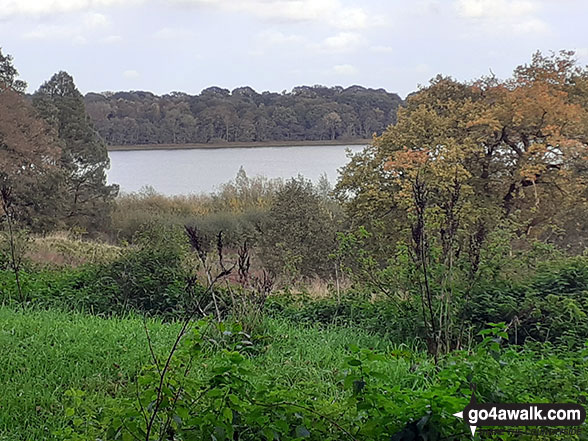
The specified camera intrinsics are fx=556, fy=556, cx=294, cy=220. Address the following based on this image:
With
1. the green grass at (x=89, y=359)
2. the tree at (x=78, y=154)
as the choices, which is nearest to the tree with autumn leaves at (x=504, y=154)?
the green grass at (x=89, y=359)

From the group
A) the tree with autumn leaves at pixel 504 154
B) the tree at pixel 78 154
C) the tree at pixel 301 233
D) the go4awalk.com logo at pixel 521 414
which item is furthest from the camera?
the tree at pixel 78 154

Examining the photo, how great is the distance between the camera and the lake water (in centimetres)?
2641

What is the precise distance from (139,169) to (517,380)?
29.7m

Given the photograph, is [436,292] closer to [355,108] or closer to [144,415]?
[144,415]

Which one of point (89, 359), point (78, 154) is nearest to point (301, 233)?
point (89, 359)

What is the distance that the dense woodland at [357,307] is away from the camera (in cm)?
176

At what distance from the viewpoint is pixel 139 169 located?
30.0m

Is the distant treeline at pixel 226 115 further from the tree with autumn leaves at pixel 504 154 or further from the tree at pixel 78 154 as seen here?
the tree with autumn leaves at pixel 504 154

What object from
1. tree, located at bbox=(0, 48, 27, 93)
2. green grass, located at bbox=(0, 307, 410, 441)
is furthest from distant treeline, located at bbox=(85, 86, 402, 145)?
green grass, located at bbox=(0, 307, 410, 441)

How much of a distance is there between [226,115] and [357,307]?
27.9 m

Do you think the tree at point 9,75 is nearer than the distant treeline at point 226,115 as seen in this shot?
Yes

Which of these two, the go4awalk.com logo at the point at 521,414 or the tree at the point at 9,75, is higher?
the tree at the point at 9,75

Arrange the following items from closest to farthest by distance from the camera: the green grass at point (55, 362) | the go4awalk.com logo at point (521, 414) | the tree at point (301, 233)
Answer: the go4awalk.com logo at point (521, 414) < the green grass at point (55, 362) < the tree at point (301, 233)

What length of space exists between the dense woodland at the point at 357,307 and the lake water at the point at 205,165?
34.4 feet
